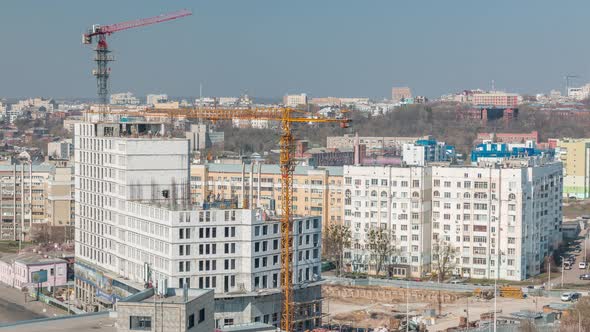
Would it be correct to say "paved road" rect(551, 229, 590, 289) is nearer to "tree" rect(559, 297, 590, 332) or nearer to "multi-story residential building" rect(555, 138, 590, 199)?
"tree" rect(559, 297, 590, 332)

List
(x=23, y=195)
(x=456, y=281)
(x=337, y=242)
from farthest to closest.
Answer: (x=23, y=195)
(x=337, y=242)
(x=456, y=281)

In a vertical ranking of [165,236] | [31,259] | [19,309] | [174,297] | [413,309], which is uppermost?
[174,297]

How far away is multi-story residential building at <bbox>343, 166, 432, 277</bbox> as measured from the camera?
39875 mm

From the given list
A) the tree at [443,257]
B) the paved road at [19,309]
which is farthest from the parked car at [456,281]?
the paved road at [19,309]

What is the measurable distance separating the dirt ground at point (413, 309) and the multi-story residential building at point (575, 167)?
3274 cm

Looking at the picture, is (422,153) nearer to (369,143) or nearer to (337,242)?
(369,143)

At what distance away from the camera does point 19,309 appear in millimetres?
34594

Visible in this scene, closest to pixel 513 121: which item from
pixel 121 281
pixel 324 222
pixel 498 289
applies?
pixel 324 222

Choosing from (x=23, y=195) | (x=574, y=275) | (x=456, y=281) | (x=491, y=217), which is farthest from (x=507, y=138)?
(x=456, y=281)

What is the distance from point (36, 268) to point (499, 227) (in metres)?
15.7

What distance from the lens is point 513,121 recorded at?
Result: 10619 centimetres

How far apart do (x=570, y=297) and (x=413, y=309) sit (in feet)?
15.4

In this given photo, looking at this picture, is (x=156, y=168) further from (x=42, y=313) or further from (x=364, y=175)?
(x=364, y=175)

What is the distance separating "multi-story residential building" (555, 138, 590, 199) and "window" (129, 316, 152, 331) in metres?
52.1
